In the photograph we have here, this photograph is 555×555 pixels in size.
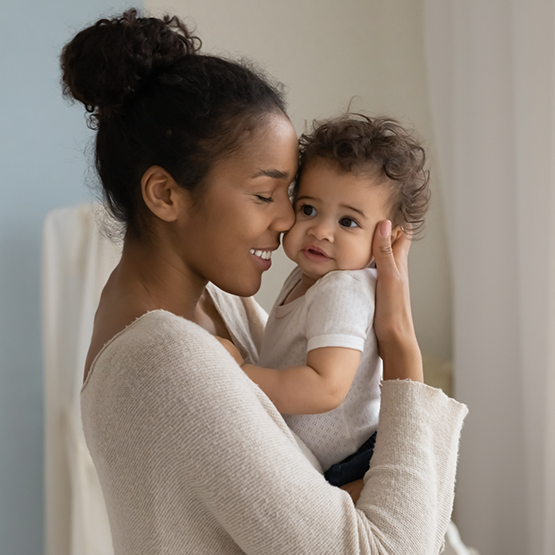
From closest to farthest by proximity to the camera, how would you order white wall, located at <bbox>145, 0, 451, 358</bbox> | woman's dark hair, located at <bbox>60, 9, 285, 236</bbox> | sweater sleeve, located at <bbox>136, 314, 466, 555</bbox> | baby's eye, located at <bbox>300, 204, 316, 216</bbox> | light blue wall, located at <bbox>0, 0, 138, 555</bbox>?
sweater sleeve, located at <bbox>136, 314, 466, 555</bbox> → woman's dark hair, located at <bbox>60, 9, 285, 236</bbox> → baby's eye, located at <bbox>300, 204, 316, 216</bbox> → light blue wall, located at <bbox>0, 0, 138, 555</bbox> → white wall, located at <bbox>145, 0, 451, 358</bbox>

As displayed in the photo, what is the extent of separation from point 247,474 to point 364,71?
92.5 inches

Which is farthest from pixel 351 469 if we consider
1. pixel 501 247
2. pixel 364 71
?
pixel 364 71

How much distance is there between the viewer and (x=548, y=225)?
1853 mm

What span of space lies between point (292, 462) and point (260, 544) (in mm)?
103

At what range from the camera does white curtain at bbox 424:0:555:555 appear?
1.84 metres

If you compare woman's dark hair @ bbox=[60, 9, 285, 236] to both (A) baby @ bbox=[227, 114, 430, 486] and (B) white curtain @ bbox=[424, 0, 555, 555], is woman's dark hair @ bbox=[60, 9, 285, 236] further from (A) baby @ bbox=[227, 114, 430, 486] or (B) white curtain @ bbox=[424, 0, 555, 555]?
(B) white curtain @ bbox=[424, 0, 555, 555]

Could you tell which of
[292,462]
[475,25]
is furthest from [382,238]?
[475,25]

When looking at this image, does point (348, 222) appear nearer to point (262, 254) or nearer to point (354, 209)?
point (354, 209)

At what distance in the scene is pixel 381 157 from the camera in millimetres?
1128

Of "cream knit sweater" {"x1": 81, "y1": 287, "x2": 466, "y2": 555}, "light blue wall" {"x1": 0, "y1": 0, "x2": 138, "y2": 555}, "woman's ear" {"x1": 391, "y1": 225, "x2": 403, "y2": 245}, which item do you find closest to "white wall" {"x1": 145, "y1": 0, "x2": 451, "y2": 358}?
"light blue wall" {"x1": 0, "y1": 0, "x2": 138, "y2": 555}

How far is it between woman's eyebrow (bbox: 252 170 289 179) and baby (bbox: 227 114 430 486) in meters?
0.14

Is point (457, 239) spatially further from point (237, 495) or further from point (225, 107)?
point (237, 495)

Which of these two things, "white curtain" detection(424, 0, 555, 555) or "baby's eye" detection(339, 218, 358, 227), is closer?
"baby's eye" detection(339, 218, 358, 227)

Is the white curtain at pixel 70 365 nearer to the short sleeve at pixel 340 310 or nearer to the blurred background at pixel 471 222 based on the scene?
the blurred background at pixel 471 222
